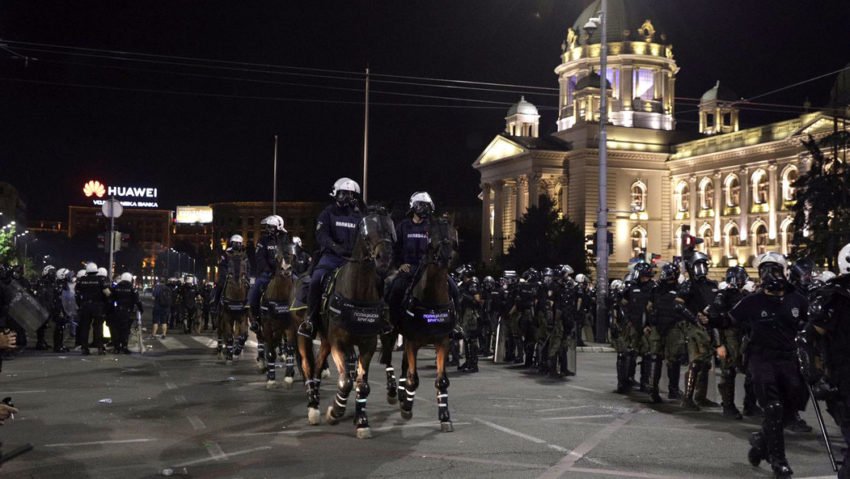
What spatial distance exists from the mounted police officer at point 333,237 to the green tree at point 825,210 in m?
31.1

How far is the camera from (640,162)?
3499 inches

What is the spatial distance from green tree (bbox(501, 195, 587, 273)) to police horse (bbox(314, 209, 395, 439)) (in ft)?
190

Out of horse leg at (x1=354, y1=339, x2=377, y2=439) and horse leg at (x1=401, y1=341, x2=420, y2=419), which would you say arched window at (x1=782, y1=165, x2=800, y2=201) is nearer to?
horse leg at (x1=401, y1=341, x2=420, y2=419)

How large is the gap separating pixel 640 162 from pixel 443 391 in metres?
81.7

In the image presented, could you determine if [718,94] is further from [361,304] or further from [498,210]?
[361,304]

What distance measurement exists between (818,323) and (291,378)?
911 cm

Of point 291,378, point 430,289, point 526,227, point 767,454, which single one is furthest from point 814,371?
point 526,227

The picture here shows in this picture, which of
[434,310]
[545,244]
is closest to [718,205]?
[545,244]

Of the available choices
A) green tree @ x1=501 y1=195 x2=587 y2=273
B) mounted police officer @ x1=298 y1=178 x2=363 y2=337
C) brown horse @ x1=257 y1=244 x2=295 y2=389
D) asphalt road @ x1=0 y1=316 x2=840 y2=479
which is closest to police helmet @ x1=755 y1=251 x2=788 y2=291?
asphalt road @ x1=0 y1=316 x2=840 y2=479

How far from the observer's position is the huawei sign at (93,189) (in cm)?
4981

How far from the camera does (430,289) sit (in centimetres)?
1056

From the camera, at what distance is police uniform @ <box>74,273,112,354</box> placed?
70.8 ft

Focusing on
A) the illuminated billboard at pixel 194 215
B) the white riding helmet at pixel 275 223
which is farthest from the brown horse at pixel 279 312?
the illuminated billboard at pixel 194 215

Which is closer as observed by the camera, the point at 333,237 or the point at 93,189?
the point at 333,237
